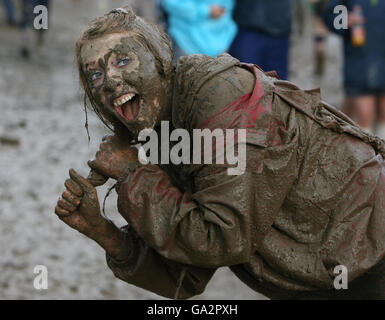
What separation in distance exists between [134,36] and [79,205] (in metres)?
0.54

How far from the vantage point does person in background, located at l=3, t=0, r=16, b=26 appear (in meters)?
11.2

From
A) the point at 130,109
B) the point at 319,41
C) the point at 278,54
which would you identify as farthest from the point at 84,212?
the point at 319,41

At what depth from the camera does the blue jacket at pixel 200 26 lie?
600 cm

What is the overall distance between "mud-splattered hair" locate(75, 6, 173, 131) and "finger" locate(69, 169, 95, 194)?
0.21 m

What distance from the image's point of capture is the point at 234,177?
6.68 ft

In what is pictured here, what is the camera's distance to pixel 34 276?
4562 millimetres

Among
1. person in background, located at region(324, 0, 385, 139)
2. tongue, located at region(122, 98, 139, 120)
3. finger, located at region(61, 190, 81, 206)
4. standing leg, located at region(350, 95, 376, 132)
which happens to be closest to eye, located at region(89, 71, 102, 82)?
tongue, located at region(122, 98, 139, 120)

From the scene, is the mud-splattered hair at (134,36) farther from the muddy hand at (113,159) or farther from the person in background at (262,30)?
the person in background at (262,30)

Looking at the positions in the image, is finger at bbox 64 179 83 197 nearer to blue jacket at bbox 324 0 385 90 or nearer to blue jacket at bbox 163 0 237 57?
blue jacket at bbox 163 0 237 57

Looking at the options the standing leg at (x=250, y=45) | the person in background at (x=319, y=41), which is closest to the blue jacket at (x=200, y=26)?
the standing leg at (x=250, y=45)

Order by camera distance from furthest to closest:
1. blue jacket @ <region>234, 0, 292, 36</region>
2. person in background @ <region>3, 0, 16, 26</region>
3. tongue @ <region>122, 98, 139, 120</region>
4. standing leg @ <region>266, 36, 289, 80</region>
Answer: person in background @ <region>3, 0, 16, 26</region>, standing leg @ <region>266, 36, 289, 80</region>, blue jacket @ <region>234, 0, 292, 36</region>, tongue @ <region>122, 98, 139, 120</region>

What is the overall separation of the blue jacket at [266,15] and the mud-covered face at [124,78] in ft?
12.9

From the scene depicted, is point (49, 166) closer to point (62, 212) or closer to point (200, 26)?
point (200, 26)

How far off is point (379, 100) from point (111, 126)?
4.37 metres
